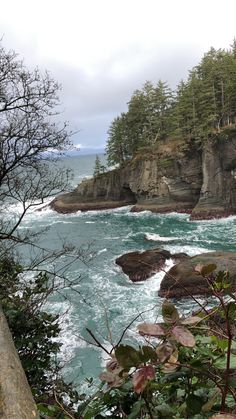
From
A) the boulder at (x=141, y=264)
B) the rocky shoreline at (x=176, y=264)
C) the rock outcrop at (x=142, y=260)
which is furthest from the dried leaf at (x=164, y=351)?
the rock outcrop at (x=142, y=260)

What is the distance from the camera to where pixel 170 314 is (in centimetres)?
151

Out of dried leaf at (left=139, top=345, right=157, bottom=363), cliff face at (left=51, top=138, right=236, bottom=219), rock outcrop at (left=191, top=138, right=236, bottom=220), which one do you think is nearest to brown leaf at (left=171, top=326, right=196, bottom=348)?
dried leaf at (left=139, top=345, right=157, bottom=363)

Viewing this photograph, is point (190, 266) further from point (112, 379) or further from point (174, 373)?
point (112, 379)

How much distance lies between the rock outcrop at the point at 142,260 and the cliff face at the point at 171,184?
12.4m

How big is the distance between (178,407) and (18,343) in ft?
16.8

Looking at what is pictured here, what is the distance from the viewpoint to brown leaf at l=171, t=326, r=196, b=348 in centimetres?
128

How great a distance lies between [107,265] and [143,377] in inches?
931

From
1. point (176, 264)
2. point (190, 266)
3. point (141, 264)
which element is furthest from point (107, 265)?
point (190, 266)

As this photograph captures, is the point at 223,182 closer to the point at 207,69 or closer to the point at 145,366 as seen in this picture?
the point at 207,69

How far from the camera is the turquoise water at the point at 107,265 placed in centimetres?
1382

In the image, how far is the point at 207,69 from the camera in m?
46.9

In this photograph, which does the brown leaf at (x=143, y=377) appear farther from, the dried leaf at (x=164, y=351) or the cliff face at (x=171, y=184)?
the cliff face at (x=171, y=184)

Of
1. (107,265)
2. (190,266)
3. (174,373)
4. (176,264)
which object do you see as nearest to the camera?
(174,373)

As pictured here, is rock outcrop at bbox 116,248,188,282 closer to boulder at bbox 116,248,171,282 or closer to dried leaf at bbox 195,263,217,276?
boulder at bbox 116,248,171,282
